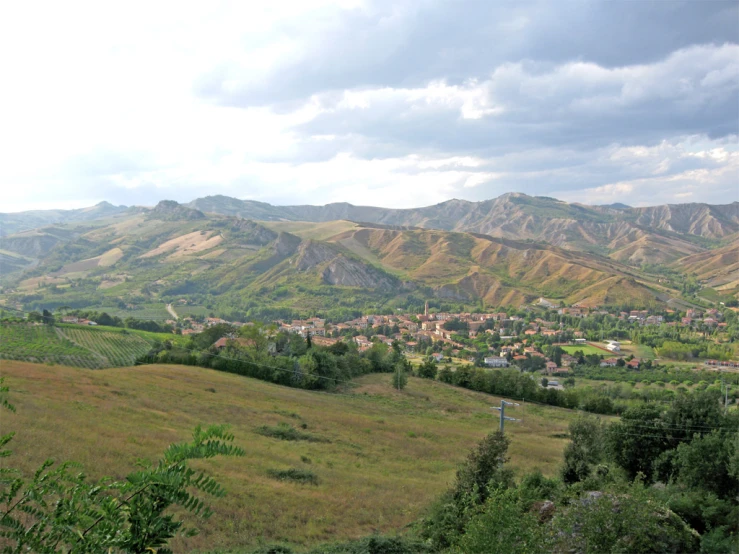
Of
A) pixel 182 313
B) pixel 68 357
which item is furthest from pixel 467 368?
pixel 182 313

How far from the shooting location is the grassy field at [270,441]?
1446cm

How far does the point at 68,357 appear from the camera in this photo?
153 ft

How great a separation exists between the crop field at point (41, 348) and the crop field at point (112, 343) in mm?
1749

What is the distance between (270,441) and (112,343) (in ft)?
164

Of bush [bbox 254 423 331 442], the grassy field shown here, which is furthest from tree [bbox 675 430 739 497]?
bush [bbox 254 423 331 442]

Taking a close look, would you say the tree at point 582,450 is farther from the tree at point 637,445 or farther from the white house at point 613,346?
the white house at point 613,346

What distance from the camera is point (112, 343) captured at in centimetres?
6331

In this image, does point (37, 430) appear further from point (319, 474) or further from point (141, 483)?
point (141, 483)

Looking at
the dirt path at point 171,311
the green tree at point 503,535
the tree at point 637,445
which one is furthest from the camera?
the dirt path at point 171,311

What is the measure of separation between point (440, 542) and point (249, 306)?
477 feet

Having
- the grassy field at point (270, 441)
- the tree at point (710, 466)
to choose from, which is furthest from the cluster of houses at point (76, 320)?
the tree at point (710, 466)

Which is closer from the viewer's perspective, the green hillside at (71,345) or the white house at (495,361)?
the green hillside at (71,345)

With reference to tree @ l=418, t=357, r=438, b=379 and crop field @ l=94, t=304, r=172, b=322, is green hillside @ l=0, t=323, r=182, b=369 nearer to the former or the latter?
tree @ l=418, t=357, r=438, b=379

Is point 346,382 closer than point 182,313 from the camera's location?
Yes
